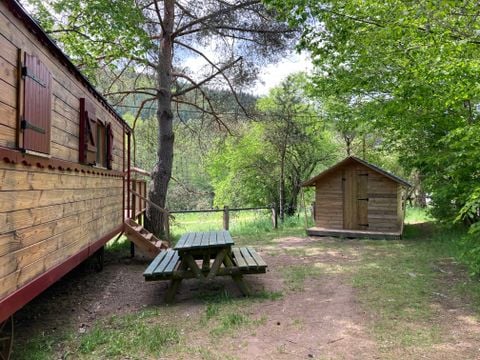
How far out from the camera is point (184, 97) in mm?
12375

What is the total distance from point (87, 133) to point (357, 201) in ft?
29.9

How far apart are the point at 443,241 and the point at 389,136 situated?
14.7ft

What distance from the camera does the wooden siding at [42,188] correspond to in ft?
8.87

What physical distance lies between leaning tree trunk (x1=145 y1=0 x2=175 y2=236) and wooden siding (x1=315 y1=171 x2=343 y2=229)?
16.9 feet

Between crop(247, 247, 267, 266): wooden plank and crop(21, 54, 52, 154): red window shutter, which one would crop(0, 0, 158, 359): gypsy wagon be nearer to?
crop(21, 54, 52, 154): red window shutter

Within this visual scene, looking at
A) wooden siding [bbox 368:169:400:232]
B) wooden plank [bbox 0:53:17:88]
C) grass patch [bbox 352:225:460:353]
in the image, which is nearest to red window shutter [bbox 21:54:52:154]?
wooden plank [bbox 0:53:17:88]

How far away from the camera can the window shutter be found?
15.8 feet

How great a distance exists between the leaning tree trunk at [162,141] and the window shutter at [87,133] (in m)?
5.03

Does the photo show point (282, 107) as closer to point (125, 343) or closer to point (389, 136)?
point (389, 136)

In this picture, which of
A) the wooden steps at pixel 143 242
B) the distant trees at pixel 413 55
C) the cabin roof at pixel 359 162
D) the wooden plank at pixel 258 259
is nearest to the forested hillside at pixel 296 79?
the distant trees at pixel 413 55

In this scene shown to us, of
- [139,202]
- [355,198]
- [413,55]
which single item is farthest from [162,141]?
[413,55]

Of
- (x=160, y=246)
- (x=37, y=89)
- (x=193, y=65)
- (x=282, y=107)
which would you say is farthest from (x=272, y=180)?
(x=37, y=89)

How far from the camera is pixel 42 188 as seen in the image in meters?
3.39

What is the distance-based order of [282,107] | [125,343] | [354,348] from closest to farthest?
[354,348] → [125,343] → [282,107]
